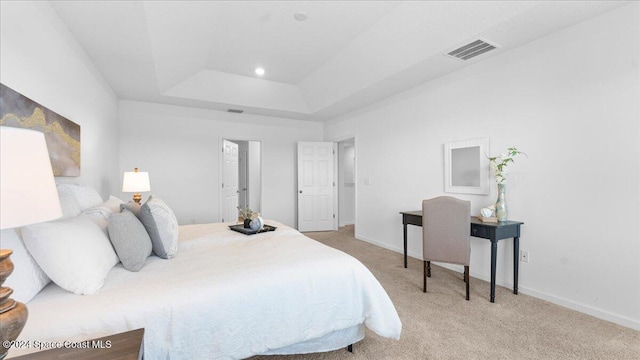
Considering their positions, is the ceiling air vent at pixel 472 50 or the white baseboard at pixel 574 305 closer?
the white baseboard at pixel 574 305

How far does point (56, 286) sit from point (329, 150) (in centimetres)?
523

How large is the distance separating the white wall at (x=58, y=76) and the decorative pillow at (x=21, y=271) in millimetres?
1047

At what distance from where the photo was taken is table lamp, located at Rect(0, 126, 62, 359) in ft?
2.44

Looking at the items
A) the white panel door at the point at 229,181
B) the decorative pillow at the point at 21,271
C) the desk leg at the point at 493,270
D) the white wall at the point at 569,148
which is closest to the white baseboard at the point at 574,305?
the white wall at the point at 569,148

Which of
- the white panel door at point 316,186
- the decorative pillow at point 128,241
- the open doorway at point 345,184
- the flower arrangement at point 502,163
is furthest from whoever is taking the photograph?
the open doorway at point 345,184

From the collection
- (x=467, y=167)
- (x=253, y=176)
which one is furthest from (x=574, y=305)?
(x=253, y=176)

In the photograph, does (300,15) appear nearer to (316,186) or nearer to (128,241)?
(128,241)

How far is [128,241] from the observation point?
170cm

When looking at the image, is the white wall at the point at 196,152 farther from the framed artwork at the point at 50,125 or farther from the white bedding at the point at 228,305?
the white bedding at the point at 228,305

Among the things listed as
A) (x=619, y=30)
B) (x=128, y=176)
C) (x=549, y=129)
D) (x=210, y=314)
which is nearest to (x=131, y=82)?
(x=128, y=176)

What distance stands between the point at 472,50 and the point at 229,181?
4746mm

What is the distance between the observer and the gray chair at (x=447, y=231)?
8.99ft

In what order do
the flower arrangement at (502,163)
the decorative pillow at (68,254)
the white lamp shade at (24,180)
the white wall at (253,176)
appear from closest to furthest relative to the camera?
the white lamp shade at (24,180)
the decorative pillow at (68,254)
the flower arrangement at (502,163)
the white wall at (253,176)

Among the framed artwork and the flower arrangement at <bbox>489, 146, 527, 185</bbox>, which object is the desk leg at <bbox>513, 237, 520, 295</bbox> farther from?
the framed artwork
